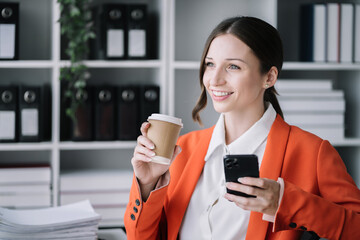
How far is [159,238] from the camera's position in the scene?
1.50m

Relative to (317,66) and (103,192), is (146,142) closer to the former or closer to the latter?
(103,192)

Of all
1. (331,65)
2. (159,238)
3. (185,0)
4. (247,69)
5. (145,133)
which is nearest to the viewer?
(145,133)

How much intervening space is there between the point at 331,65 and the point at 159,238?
5.22ft

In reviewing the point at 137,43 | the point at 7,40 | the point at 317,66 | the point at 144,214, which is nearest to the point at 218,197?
the point at 144,214

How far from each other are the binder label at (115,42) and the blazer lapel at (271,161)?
123 centimetres

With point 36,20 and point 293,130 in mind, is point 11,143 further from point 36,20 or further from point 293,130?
point 293,130

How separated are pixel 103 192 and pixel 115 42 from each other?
2.80 feet

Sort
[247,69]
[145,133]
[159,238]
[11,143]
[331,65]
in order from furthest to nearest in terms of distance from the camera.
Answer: [331,65] < [11,143] < [159,238] < [247,69] < [145,133]

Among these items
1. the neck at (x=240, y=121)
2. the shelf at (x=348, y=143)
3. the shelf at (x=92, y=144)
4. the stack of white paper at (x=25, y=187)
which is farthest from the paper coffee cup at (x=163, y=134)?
the shelf at (x=348, y=143)

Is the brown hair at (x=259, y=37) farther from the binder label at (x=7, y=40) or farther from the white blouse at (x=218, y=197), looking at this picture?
the binder label at (x=7, y=40)

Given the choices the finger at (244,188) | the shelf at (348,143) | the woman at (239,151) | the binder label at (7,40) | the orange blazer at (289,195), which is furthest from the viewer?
the shelf at (348,143)

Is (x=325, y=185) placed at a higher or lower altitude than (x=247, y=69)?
lower

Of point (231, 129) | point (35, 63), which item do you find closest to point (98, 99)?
point (35, 63)

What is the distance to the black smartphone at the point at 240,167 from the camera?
1.05 meters
